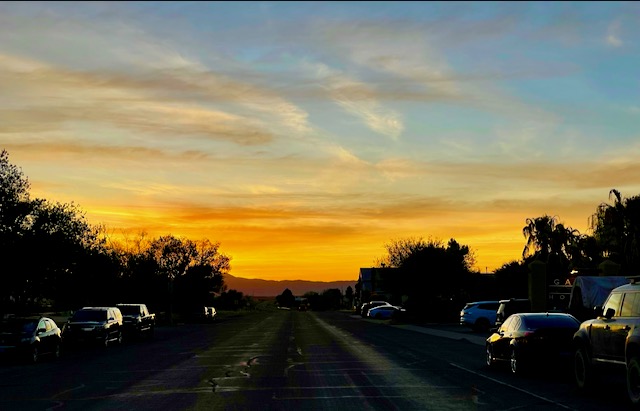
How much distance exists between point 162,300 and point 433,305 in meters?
31.6

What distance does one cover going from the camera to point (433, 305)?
7162 cm

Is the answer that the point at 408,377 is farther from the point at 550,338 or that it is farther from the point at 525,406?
the point at 525,406

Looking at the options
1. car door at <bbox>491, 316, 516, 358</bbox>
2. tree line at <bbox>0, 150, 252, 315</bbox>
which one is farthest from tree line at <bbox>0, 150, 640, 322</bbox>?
car door at <bbox>491, 316, 516, 358</bbox>

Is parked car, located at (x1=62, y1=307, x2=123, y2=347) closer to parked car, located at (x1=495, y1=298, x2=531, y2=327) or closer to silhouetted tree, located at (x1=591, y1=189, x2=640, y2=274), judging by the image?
parked car, located at (x1=495, y1=298, x2=531, y2=327)

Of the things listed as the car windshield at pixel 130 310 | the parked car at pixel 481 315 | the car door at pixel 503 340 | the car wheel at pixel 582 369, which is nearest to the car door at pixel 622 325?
the car wheel at pixel 582 369

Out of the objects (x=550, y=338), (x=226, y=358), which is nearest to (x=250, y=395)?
(x=550, y=338)

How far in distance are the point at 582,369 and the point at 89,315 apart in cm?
2563

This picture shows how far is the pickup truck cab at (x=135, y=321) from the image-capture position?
43.7 metres

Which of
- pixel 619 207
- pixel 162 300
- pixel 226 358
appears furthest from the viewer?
pixel 162 300

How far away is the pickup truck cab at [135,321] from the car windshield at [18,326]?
47.4 ft

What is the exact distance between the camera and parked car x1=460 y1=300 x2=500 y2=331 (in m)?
48.3

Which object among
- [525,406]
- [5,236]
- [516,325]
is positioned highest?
[5,236]

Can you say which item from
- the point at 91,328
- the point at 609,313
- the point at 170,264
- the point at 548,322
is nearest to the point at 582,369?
the point at 609,313

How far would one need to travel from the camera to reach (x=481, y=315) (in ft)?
159
